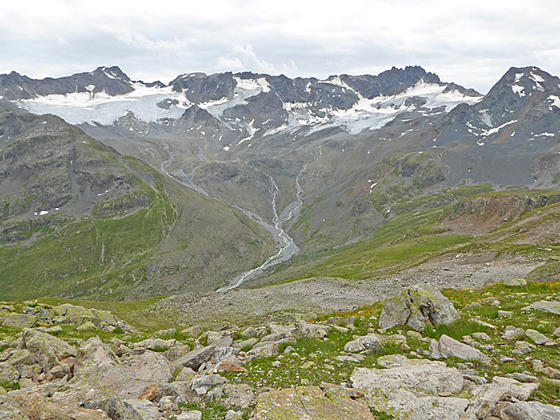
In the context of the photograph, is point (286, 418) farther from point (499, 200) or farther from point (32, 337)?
point (499, 200)

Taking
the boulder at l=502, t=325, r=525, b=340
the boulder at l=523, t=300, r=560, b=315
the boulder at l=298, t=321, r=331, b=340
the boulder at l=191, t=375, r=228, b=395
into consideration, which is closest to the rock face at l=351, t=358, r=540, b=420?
the boulder at l=298, t=321, r=331, b=340

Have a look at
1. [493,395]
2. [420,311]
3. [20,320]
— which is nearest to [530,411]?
[493,395]

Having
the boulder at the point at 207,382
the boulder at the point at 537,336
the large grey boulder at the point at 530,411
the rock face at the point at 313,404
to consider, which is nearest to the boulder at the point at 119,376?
the boulder at the point at 207,382

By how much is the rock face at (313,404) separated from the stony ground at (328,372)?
41 mm

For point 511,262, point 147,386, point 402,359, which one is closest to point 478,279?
point 511,262

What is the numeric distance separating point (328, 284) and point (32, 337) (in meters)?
61.2

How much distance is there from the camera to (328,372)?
14.6 metres

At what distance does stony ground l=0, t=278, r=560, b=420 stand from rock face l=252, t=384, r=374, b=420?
4cm

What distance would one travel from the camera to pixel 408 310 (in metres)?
21.6

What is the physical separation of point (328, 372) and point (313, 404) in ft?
9.42

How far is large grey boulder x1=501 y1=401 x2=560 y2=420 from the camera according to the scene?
33.8 feet

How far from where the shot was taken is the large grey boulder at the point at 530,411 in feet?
33.8

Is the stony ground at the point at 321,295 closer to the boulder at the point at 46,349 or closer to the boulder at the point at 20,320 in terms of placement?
the boulder at the point at 20,320

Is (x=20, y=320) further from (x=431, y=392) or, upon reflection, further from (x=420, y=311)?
(x=431, y=392)
